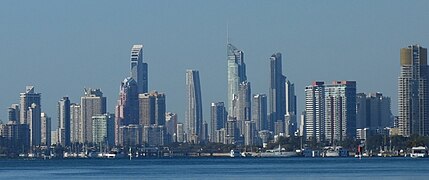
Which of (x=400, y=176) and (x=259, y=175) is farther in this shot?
(x=259, y=175)

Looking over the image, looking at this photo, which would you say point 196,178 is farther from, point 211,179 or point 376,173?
point 376,173

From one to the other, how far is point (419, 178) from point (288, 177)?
16.5 m

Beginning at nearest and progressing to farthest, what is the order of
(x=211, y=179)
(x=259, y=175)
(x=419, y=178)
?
(x=419, y=178) < (x=211, y=179) < (x=259, y=175)

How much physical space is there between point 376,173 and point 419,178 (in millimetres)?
20947

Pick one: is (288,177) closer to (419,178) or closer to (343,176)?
(343,176)

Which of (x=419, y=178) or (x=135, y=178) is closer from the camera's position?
(x=419, y=178)

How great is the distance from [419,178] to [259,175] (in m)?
25.5

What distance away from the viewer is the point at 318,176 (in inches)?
6019

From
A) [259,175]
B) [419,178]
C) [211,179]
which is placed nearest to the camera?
[419,178]

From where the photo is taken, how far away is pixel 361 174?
15850 centimetres

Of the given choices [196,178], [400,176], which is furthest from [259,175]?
[400,176]

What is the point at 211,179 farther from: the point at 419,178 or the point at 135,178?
the point at 419,178

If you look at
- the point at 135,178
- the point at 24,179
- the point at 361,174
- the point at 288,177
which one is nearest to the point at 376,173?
the point at 361,174

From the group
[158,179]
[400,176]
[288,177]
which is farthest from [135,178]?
[400,176]
